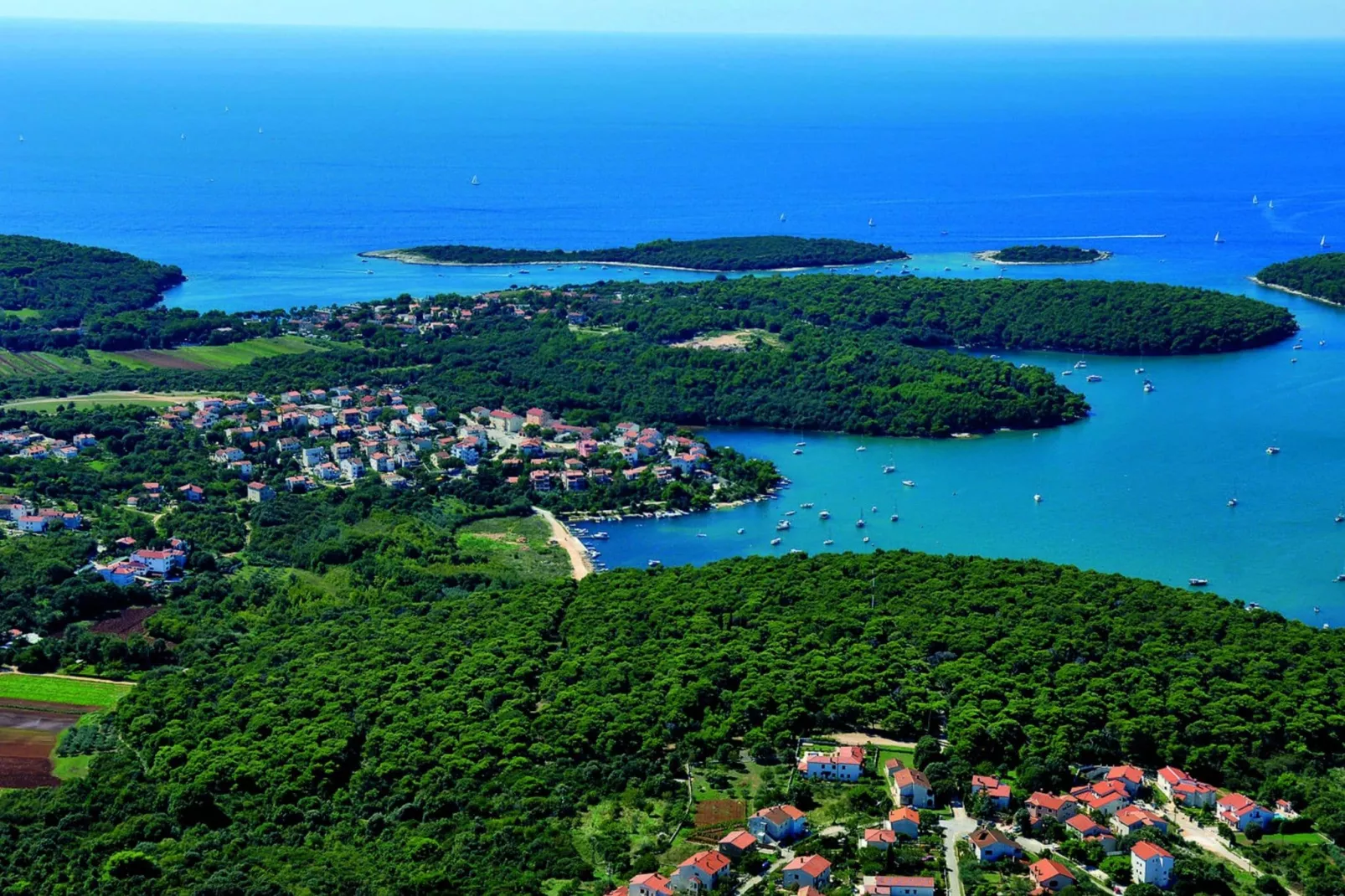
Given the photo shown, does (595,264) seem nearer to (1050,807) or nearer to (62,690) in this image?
(62,690)

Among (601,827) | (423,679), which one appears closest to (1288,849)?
(601,827)

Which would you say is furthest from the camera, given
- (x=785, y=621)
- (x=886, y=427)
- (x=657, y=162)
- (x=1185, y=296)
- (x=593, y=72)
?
(x=593, y=72)

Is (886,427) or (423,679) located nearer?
(423,679)

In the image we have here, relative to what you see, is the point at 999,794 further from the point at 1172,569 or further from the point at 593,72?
the point at 593,72

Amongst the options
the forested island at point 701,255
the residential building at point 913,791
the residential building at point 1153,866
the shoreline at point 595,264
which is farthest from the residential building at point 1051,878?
the forested island at point 701,255

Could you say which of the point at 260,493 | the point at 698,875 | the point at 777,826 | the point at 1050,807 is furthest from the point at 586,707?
the point at 260,493

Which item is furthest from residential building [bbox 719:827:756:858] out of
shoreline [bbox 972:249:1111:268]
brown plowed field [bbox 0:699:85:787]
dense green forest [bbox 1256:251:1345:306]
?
shoreline [bbox 972:249:1111:268]
